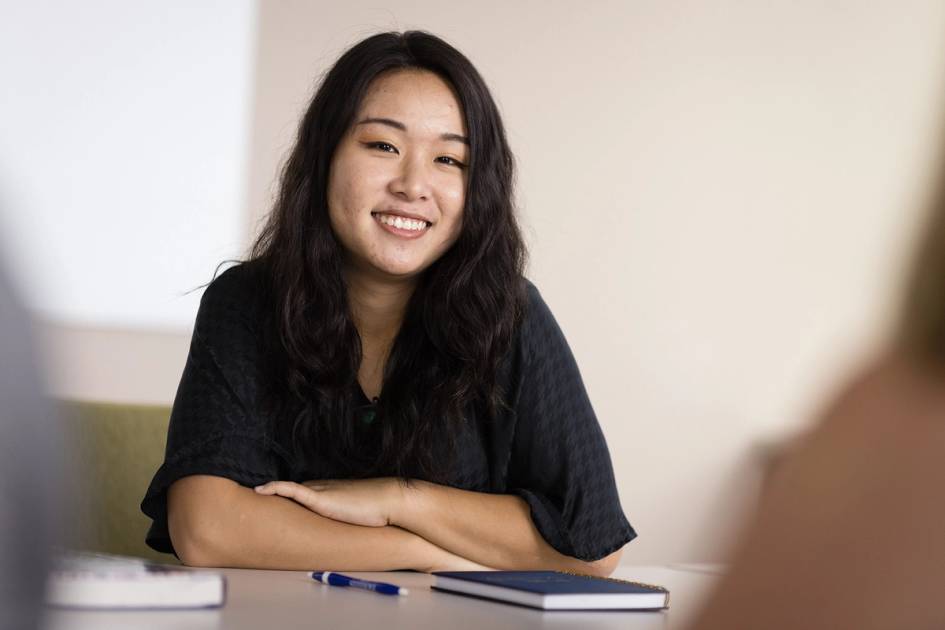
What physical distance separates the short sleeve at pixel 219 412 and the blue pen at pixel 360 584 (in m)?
0.39

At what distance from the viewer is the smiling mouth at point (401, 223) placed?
1.93 meters

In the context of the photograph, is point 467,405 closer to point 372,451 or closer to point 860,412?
point 372,451

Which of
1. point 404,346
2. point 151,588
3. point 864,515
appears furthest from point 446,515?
point 864,515

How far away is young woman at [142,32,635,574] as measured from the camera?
186 centimetres

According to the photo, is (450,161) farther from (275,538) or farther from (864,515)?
(864,515)

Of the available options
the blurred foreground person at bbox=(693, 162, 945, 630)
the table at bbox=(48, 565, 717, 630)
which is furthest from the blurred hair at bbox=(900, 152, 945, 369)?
the table at bbox=(48, 565, 717, 630)

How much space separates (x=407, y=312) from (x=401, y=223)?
19 cm

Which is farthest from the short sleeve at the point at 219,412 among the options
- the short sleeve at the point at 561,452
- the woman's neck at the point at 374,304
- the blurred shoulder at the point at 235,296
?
the short sleeve at the point at 561,452

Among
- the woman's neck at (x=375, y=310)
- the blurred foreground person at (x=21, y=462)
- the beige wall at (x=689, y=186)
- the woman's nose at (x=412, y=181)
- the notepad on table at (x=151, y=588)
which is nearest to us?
the blurred foreground person at (x=21, y=462)

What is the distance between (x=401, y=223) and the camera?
193 cm

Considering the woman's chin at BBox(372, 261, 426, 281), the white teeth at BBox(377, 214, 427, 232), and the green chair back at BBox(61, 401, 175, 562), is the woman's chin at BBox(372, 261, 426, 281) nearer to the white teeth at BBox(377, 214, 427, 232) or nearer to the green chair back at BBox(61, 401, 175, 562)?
the white teeth at BBox(377, 214, 427, 232)

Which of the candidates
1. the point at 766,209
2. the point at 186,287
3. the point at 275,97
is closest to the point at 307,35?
the point at 275,97

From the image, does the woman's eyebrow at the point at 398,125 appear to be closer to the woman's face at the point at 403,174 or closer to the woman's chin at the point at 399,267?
the woman's face at the point at 403,174

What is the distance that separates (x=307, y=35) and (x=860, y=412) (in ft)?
13.9
